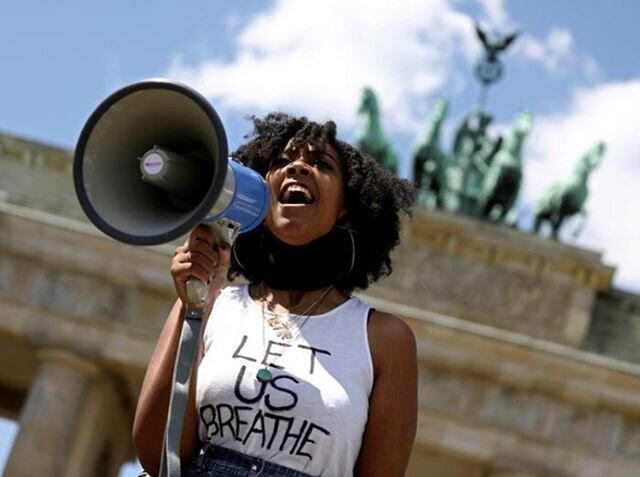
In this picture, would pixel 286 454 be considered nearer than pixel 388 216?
Yes

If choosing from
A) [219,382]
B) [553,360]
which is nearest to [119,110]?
[219,382]

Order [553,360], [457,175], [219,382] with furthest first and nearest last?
1. [457,175]
2. [553,360]
3. [219,382]

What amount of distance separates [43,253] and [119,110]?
23737mm

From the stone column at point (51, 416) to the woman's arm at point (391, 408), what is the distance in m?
22.1

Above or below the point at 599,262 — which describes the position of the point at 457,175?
above

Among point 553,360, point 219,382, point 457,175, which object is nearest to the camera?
point 219,382

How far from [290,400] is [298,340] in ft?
0.60

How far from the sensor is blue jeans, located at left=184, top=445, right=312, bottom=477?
141 inches

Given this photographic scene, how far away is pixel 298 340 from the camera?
3771mm

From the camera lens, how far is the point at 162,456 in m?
3.43

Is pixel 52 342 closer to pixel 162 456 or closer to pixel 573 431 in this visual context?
pixel 573 431

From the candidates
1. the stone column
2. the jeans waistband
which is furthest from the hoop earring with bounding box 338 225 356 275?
the stone column

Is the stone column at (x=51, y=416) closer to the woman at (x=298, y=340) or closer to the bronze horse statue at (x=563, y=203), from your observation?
the bronze horse statue at (x=563, y=203)

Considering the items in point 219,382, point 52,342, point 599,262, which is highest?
point 599,262
